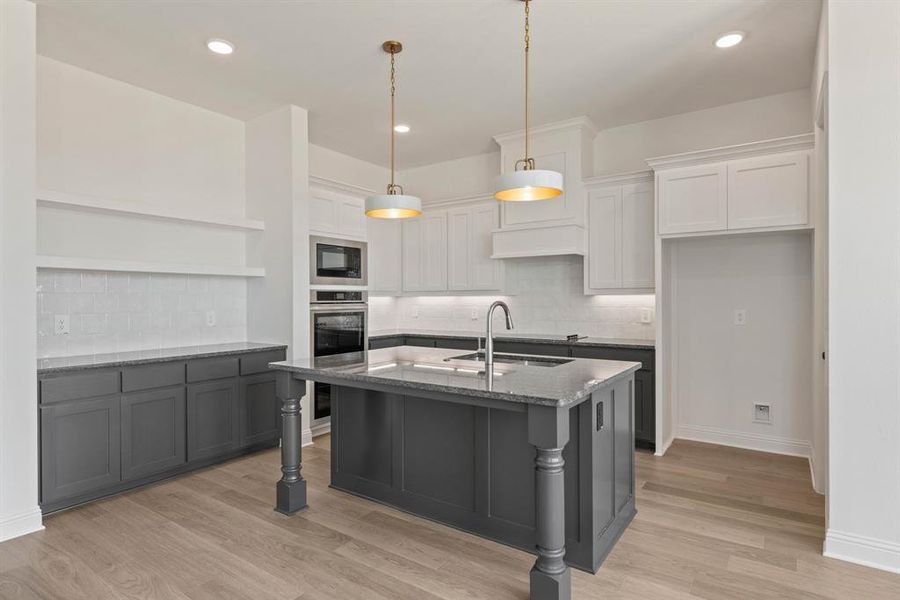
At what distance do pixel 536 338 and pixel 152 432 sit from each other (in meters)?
→ 3.14

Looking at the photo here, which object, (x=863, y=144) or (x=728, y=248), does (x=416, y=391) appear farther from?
(x=728, y=248)

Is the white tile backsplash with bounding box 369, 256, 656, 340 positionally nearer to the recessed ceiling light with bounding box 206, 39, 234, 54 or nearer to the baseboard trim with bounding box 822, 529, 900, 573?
the baseboard trim with bounding box 822, 529, 900, 573

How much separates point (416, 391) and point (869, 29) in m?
2.76

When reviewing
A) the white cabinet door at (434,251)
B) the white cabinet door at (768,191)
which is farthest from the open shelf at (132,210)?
the white cabinet door at (768,191)

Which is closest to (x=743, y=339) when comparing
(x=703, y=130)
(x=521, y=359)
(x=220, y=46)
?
(x=703, y=130)

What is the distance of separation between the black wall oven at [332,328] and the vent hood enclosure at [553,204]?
154 centimetres

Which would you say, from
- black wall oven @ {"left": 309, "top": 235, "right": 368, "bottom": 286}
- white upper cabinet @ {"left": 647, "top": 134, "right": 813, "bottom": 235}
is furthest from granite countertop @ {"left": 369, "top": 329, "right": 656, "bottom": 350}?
white upper cabinet @ {"left": 647, "top": 134, "right": 813, "bottom": 235}

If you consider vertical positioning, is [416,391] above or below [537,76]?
below

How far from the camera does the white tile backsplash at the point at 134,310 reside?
343cm

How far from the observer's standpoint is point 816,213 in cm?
337

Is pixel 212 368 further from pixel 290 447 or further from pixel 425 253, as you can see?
pixel 425 253

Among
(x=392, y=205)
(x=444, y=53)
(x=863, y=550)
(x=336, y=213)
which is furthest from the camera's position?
(x=336, y=213)

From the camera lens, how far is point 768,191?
3670mm

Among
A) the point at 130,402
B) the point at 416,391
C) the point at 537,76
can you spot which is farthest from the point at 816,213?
the point at 130,402
